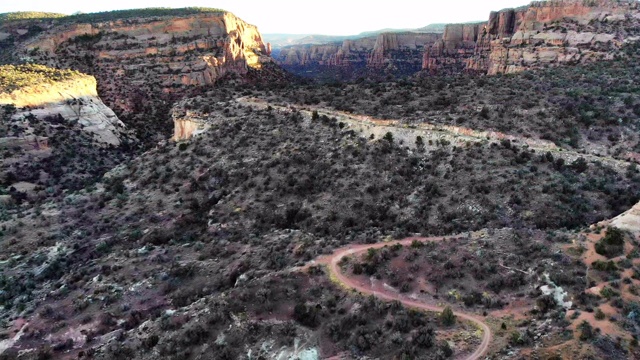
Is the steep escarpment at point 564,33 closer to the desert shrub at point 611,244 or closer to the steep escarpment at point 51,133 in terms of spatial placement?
the desert shrub at point 611,244

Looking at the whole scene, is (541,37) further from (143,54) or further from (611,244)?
(143,54)

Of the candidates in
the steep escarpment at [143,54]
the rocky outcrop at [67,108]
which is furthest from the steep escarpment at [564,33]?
the rocky outcrop at [67,108]

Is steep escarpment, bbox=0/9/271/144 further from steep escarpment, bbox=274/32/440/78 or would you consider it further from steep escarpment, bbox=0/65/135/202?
steep escarpment, bbox=274/32/440/78

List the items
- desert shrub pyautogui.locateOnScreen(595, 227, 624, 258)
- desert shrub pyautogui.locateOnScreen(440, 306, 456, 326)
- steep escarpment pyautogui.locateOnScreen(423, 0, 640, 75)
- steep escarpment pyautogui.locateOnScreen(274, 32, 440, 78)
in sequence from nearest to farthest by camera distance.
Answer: desert shrub pyautogui.locateOnScreen(440, 306, 456, 326)
desert shrub pyautogui.locateOnScreen(595, 227, 624, 258)
steep escarpment pyautogui.locateOnScreen(423, 0, 640, 75)
steep escarpment pyautogui.locateOnScreen(274, 32, 440, 78)

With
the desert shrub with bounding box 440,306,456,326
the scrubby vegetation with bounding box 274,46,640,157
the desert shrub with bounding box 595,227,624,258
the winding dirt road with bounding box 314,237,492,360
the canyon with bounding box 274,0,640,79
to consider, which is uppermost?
the canyon with bounding box 274,0,640,79

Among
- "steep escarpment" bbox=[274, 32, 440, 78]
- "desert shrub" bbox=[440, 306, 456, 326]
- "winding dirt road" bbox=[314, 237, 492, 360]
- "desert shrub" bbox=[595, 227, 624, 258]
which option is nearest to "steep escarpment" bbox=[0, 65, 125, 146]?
"winding dirt road" bbox=[314, 237, 492, 360]

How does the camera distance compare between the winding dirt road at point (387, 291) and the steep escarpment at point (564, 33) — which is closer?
the winding dirt road at point (387, 291)
